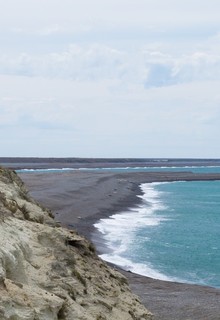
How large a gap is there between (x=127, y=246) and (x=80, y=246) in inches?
1085

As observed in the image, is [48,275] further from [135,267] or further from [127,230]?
[127,230]

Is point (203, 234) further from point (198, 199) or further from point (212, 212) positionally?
point (198, 199)

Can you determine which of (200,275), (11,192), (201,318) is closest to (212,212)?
(200,275)

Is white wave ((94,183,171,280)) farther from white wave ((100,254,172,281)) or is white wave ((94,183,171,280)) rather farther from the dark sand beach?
the dark sand beach

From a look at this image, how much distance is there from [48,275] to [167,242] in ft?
112

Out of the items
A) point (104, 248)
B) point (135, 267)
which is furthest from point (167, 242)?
point (135, 267)

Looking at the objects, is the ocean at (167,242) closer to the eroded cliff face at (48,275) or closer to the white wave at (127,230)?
the white wave at (127,230)

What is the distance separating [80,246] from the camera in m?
11.9

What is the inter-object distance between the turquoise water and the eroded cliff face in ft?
60.3

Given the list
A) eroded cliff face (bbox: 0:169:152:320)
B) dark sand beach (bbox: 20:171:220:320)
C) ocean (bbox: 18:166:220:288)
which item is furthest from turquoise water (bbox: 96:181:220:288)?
eroded cliff face (bbox: 0:169:152:320)

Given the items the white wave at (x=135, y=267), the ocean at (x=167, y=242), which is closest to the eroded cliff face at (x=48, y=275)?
the white wave at (x=135, y=267)

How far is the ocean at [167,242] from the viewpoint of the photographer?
104 feet

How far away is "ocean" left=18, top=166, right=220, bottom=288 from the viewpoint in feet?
104

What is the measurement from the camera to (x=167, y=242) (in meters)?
42.6
